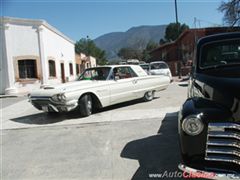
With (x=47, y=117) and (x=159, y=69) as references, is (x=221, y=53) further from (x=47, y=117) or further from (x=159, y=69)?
(x=159, y=69)

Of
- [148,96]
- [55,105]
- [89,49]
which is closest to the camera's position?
[55,105]

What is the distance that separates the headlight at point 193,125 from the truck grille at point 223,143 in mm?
100

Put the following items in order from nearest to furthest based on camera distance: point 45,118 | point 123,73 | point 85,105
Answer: point 85,105 → point 45,118 → point 123,73

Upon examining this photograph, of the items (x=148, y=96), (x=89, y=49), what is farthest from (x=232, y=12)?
(x=89, y=49)

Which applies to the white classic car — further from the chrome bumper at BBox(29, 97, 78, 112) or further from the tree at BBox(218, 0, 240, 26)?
the tree at BBox(218, 0, 240, 26)

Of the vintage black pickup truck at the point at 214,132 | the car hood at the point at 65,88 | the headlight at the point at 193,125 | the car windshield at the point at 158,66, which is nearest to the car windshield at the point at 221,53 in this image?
the vintage black pickup truck at the point at 214,132

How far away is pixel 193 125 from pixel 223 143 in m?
0.34

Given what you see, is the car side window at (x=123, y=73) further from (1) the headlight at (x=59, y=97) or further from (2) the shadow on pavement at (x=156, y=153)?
(2) the shadow on pavement at (x=156, y=153)

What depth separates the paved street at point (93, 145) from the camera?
4.45 m

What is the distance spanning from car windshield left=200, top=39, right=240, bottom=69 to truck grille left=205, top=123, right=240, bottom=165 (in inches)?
82.3

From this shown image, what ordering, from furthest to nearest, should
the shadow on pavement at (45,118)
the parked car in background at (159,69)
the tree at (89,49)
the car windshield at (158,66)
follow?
the tree at (89,49)
the car windshield at (158,66)
the parked car in background at (159,69)
the shadow on pavement at (45,118)

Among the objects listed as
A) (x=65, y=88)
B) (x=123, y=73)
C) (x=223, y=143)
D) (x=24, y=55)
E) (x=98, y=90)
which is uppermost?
(x=24, y=55)

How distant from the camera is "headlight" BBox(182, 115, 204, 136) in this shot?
2.97m

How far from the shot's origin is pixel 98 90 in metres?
8.67
